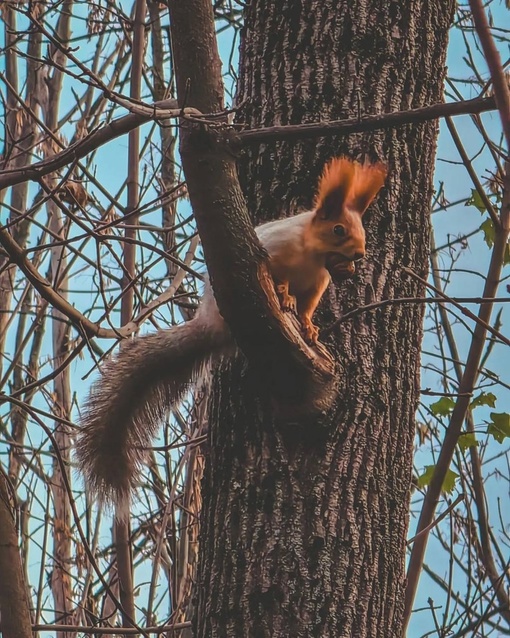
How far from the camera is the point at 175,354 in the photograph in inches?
85.8

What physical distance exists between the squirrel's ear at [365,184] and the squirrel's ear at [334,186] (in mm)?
16

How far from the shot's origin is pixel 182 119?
1.59 metres

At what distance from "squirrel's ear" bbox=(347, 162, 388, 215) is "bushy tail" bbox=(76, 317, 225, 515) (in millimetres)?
440

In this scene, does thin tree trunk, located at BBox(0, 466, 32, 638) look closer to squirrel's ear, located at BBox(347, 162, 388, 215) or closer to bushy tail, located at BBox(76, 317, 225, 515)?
bushy tail, located at BBox(76, 317, 225, 515)

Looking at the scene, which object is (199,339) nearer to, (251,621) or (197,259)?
(251,621)

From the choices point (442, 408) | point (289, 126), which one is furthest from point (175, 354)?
point (442, 408)

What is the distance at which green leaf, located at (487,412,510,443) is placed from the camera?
8.61ft

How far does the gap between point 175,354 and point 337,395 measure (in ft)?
1.43

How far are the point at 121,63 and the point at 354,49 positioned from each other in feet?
10.9

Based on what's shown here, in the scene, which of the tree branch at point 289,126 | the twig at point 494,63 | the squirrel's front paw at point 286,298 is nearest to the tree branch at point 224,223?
the tree branch at point 289,126

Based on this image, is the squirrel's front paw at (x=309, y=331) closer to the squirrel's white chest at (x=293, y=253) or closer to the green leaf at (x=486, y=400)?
the squirrel's white chest at (x=293, y=253)

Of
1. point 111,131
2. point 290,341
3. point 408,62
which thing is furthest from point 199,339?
point 408,62

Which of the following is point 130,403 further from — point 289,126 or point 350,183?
point 289,126

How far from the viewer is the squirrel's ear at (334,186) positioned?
80.6 inches
